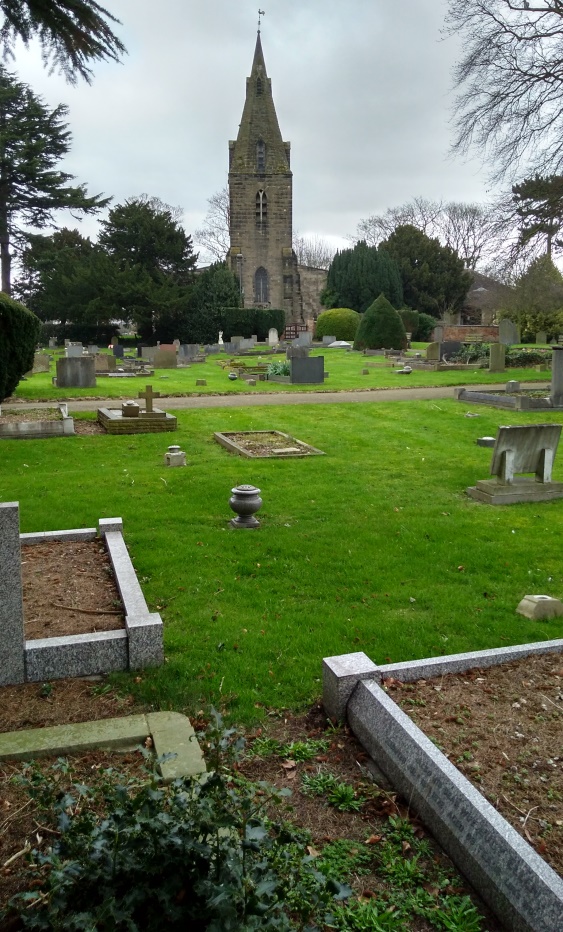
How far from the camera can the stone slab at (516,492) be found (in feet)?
29.7

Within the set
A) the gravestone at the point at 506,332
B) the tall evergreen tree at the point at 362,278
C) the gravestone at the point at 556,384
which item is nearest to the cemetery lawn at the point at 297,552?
the gravestone at the point at 556,384

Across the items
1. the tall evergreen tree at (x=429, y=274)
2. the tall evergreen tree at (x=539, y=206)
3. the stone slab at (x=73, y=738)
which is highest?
the tall evergreen tree at (x=429, y=274)

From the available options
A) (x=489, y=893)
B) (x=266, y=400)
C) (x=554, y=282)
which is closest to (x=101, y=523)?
(x=489, y=893)

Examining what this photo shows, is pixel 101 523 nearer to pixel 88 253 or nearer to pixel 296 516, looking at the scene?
pixel 296 516

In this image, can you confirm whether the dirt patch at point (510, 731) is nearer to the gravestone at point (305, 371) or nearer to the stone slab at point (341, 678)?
the stone slab at point (341, 678)

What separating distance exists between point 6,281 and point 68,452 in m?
37.3

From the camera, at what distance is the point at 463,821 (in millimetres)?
→ 2914

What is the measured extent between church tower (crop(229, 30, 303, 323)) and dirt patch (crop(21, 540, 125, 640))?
161 ft

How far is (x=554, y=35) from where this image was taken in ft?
64.5

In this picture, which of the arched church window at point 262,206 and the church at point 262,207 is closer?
the church at point 262,207

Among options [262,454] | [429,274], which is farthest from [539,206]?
[429,274]

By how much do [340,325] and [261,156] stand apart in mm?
17802

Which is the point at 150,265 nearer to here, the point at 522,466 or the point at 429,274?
the point at 429,274

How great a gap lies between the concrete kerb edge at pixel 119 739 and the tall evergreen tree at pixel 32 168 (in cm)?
3656
